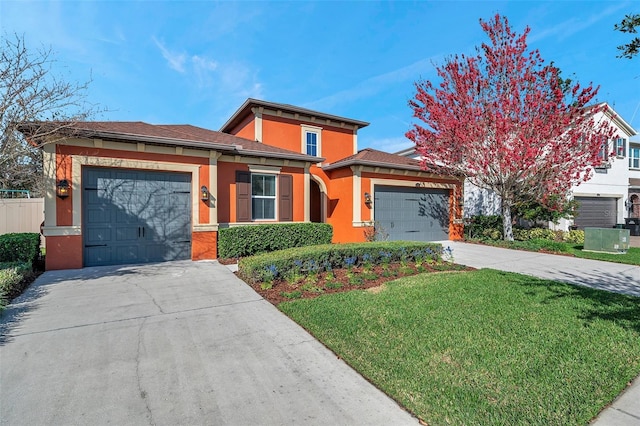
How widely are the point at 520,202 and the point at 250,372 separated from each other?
1414cm

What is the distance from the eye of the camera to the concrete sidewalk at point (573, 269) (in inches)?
98.4

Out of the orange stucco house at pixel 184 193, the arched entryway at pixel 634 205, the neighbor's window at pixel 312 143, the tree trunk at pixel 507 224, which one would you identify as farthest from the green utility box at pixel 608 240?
the arched entryway at pixel 634 205

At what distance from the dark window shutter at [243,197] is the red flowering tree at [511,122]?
781cm

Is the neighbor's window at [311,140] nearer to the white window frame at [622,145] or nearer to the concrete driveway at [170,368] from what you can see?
the concrete driveway at [170,368]

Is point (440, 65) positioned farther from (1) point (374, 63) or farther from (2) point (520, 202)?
(2) point (520, 202)

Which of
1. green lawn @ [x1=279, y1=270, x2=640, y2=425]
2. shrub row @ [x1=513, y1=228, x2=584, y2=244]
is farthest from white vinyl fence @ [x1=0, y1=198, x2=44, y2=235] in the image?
shrub row @ [x1=513, y1=228, x2=584, y2=244]

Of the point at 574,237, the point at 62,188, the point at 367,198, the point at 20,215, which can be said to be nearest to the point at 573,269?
the point at 367,198

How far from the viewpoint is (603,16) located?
7766mm

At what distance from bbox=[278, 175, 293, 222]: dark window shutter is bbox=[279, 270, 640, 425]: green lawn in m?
5.79

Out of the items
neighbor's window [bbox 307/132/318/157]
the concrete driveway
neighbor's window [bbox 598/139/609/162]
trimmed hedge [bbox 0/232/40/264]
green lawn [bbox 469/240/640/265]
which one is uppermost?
neighbor's window [bbox 307/132/318/157]

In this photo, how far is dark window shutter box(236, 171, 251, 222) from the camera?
979 centimetres

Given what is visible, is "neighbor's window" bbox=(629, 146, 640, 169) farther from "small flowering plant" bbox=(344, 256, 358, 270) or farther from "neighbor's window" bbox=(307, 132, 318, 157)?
"small flowering plant" bbox=(344, 256, 358, 270)

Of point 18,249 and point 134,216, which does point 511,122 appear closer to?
point 134,216

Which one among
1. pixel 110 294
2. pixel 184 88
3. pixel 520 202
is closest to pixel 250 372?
pixel 110 294
